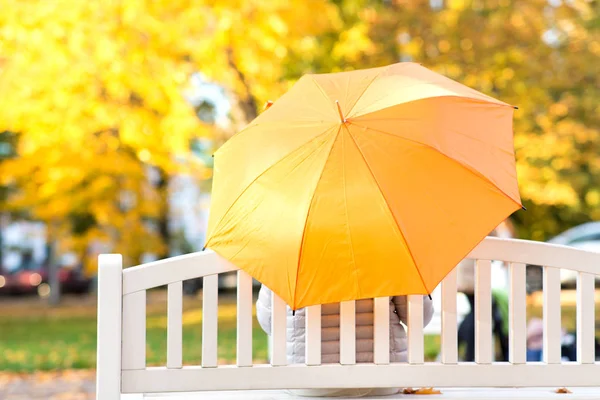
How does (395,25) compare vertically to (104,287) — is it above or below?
above

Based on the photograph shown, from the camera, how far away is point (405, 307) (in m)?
3.56

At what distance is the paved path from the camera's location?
916cm

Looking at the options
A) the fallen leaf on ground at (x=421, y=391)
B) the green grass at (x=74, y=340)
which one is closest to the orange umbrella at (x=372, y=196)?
the fallen leaf on ground at (x=421, y=391)

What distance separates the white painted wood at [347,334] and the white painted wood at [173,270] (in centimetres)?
42

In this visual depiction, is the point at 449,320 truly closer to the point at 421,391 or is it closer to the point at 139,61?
the point at 421,391

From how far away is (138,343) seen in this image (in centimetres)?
334

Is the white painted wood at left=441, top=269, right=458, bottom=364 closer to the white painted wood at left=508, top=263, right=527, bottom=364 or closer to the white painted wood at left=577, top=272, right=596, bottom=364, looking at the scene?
the white painted wood at left=508, top=263, right=527, bottom=364

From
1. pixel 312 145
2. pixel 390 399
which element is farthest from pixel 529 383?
pixel 312 145

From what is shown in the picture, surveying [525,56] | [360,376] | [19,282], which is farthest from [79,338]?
[19,282]

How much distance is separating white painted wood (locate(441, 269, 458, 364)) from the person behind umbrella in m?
0.13

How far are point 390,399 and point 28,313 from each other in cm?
2087

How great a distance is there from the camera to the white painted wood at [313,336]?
3.41 m

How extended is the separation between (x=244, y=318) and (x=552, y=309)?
1100 mm

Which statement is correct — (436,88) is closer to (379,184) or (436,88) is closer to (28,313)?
(379,184)
